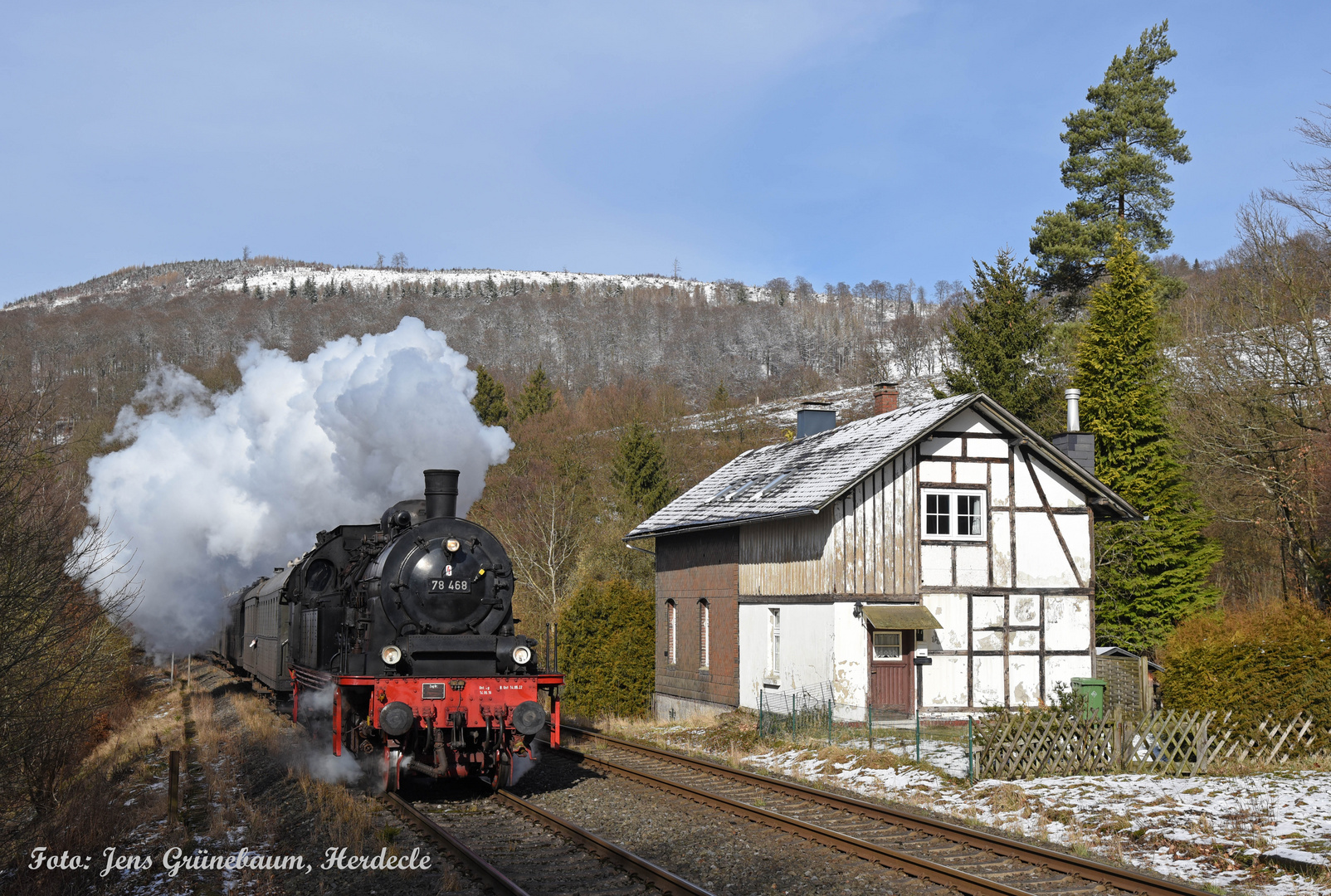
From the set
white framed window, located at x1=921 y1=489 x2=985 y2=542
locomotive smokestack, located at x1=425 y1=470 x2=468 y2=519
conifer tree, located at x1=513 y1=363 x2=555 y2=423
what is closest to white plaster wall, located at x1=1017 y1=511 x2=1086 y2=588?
white framed window, located at x1=921 y1=489 x2=985 y2=542

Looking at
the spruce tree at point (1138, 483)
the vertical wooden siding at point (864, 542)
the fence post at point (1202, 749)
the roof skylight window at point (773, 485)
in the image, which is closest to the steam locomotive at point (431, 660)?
the vertical wooden siding at point (864, 542)

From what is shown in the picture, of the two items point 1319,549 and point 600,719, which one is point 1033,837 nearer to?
point 600,719

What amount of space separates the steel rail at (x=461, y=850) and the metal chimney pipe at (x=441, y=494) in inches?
151

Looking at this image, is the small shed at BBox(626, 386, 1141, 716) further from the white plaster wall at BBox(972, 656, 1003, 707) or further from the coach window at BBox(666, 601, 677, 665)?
the coach window at BBox(666, 601, 677, 665)

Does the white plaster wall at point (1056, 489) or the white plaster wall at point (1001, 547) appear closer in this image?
the white plaster wall at point (1001, 547)

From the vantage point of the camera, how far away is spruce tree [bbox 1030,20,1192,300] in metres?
36.9

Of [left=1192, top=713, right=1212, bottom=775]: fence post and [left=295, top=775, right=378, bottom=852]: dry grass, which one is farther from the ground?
[left=1192, top=713, right=1212, bottom=775]: fence post

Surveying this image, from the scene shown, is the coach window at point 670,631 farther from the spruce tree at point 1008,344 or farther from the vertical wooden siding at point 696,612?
the spruce tree at point 1008,344

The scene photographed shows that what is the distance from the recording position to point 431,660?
1295 cm

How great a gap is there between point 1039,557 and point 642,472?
26.6 m

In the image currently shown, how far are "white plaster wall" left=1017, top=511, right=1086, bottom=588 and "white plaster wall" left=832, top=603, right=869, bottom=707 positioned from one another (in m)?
3.85

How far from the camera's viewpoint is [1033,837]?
1071cm

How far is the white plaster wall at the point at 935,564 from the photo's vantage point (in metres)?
20.7

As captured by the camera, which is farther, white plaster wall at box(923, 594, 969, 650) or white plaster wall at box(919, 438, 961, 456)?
white plaster wall at box(919, 438, 961, 456)
